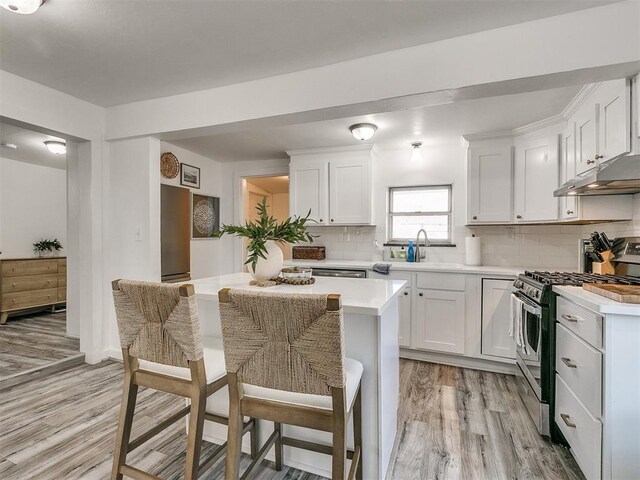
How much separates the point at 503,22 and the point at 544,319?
1758 mm

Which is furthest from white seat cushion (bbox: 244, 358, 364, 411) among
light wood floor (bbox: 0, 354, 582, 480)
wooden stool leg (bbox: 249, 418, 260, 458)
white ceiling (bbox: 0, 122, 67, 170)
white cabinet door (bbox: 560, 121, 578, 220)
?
white ceiling (bbox: 0, 122, 67, 170)

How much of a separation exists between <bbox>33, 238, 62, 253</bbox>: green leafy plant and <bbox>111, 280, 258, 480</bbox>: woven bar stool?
4982 millimetres

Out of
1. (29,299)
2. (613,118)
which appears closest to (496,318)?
(613,118)

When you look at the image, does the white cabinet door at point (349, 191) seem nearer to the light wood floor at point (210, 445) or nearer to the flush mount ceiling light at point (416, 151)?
the flush mount ceiling light at point (416, 151)

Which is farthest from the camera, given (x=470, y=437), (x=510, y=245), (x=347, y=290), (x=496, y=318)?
(x=510, y=245)

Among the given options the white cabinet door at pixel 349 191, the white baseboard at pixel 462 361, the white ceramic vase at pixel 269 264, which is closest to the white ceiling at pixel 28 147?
the white ceramic vase at pixel 269 264

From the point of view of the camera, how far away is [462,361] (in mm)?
3225

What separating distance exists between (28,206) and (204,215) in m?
2.88

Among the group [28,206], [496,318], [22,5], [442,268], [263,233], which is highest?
[22,5]

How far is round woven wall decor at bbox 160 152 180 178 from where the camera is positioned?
386 cm

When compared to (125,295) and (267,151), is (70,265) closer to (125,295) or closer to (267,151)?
(267,151)

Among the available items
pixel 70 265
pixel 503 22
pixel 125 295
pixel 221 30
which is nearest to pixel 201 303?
pixel 125 295

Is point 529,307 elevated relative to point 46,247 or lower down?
lower down

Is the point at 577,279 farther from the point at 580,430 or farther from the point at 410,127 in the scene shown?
the point at 410,127
